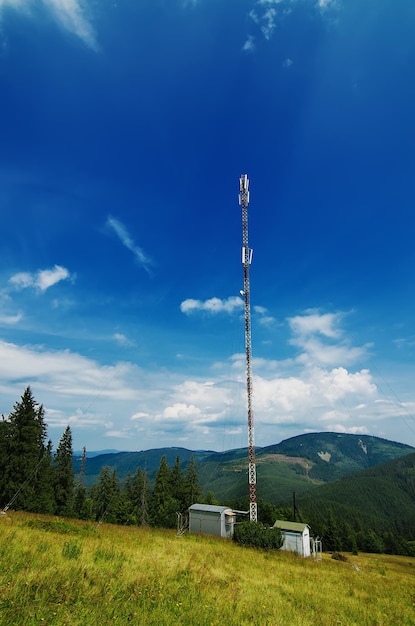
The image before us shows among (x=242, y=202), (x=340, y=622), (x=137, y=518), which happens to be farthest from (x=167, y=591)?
(x=137, y=518)

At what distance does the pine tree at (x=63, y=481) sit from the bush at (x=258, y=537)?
34094 mm

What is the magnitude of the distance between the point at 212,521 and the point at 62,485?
28.4 m

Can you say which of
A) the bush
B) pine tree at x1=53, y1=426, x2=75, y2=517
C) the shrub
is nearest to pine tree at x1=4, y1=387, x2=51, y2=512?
pine tree at x1=53, y1=426, x2=75, y2=517

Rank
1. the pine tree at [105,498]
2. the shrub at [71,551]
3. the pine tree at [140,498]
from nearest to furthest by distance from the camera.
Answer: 1. the shrub at [71,551]
2. the pine tree at [105,498]
3. the pine tree at [140,498]

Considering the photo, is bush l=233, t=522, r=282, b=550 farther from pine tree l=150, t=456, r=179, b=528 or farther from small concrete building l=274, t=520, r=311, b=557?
pine tree l=150, t=456, r=179, b=528

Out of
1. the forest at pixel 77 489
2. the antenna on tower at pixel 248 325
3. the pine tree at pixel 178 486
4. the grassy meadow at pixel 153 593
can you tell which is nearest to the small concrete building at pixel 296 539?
the antenna on tower at pixel 248 325

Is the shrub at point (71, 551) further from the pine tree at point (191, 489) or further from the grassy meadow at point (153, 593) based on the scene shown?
the pine tree at point (191, 489)

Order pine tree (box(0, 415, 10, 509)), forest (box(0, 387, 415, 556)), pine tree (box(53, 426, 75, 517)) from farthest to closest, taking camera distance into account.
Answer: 1. pine tree (box(53, 426, 75, 517))
2. forest (box(0, 387, 415, 556))
3. pine tree (box(0, 415, 10, 509))

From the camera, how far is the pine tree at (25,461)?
146 ft

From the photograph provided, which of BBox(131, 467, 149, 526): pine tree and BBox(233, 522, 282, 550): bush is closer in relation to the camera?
BBox(233, 522, 282, 550): bush

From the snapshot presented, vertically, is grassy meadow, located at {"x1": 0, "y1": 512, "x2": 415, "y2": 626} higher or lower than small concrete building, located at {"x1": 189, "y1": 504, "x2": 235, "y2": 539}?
higher

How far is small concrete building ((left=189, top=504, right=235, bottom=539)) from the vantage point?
44656 mm

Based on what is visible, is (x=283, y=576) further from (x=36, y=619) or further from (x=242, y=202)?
(x=242, y=202)

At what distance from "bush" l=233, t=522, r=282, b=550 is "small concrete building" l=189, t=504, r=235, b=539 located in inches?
440
